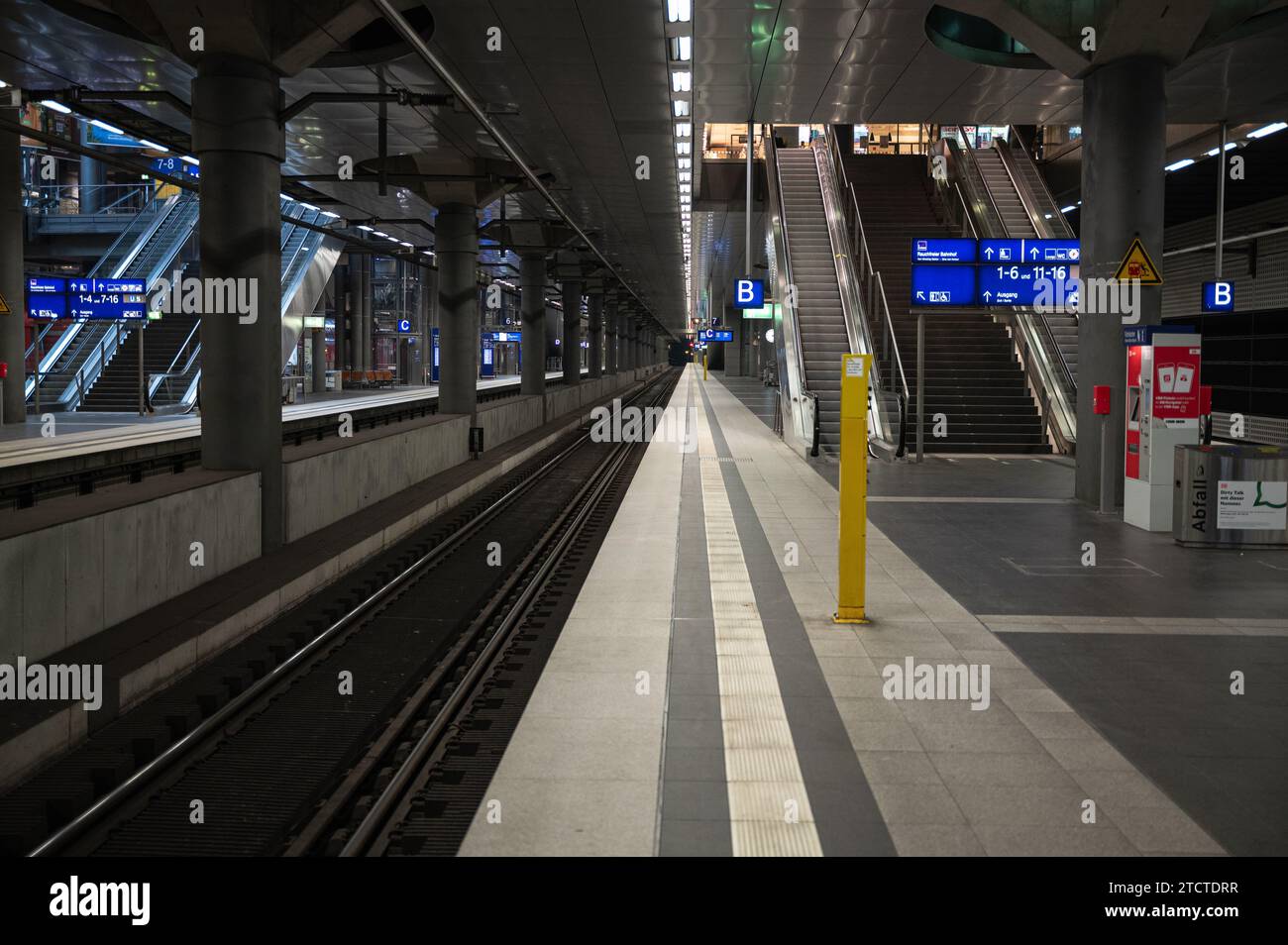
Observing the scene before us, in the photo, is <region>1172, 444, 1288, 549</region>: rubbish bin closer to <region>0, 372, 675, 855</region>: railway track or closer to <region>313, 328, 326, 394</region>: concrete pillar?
<region>0, 372, 675, 855</region>: railway track

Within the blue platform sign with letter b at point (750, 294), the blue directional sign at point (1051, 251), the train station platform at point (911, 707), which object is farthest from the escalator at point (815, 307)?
the train station platform at point (911, 707)

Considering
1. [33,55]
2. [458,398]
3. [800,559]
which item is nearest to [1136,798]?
[800,559]

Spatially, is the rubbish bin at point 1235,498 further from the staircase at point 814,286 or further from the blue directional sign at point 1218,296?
the blue directional sign at point 1218,296

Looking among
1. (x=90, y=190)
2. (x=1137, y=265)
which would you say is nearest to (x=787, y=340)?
(x=1137, y=265)

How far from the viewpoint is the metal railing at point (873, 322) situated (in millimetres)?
20922

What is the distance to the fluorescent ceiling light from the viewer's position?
67.7ft

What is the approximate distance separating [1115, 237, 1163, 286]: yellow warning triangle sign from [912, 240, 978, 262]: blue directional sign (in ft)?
17.5

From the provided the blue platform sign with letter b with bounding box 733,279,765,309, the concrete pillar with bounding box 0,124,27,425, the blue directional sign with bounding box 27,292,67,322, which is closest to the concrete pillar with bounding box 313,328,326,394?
the blue directional sign with bounding box 27,292,67,322

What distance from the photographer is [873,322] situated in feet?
83.3

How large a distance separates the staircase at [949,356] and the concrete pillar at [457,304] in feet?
26.4

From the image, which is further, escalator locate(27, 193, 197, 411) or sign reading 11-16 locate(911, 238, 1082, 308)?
escalator locate(27, 193, 197, 411)
